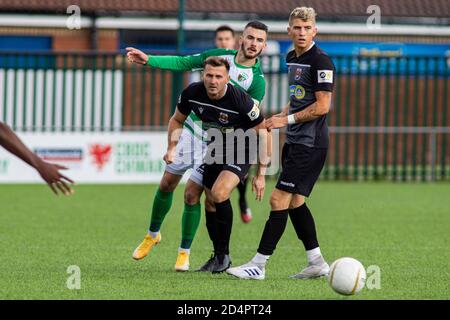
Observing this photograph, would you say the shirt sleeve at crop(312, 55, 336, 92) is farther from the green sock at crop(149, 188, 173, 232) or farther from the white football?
the green sock at crop(149, 188, 173, 232)

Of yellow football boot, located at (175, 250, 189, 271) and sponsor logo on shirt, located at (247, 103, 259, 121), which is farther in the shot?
yellow football boot, located at (175, 250, 189, 271)

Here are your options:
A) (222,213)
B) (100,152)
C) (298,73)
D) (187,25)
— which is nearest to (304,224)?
(222,213)

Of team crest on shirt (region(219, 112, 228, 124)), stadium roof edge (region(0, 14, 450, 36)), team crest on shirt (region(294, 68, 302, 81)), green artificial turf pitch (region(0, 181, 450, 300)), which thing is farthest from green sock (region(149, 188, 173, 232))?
stadium roof edge (region(0, 14, 450, 36))

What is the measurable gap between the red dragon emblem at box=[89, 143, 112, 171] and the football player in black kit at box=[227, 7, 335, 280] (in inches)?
451

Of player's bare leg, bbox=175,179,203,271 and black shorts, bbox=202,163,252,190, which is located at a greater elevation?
black shorts, bbox=202,163,252,190

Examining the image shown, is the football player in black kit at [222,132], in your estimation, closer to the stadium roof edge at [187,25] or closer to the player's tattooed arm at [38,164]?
the player's tattooed arm at [38,164]

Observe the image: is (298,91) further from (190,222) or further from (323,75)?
(190,222)

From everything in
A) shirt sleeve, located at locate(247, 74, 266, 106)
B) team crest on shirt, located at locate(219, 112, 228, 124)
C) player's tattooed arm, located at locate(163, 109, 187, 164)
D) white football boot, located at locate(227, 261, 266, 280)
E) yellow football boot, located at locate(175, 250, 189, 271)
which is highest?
shirt sleeve, located at locate(247, 74, 266, 106)

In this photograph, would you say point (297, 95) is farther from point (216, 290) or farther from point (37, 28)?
point (37, 28)

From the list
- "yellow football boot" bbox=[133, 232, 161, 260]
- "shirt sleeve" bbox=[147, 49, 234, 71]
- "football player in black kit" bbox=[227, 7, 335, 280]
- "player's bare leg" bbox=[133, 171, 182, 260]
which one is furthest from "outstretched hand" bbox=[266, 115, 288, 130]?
"yellow football boot" bbox=[133, 232, 161, 260]

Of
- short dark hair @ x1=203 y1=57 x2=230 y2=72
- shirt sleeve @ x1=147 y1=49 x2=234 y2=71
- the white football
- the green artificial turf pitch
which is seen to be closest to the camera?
the white football

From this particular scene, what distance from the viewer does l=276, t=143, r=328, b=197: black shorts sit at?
929cm


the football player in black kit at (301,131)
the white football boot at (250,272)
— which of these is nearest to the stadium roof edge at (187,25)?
the football player in black kit at (301,131)

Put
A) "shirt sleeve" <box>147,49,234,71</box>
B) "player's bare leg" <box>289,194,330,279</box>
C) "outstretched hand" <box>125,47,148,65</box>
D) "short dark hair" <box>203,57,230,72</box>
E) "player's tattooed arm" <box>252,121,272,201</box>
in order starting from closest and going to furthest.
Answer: "short dark hair" <box>203,57,230,72</box>
"player's tattooed arm" <box>252,121,272,201</box>
"player's bare leg" <box>289,194,330,279</box>
"outstretched hand" <box>125,47,148,65</box>
"shirt sleeve" <box>147,49,234,71</box>
